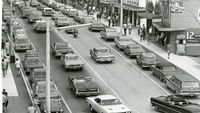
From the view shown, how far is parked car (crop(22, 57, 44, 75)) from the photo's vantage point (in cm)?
4412

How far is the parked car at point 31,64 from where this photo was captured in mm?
44125

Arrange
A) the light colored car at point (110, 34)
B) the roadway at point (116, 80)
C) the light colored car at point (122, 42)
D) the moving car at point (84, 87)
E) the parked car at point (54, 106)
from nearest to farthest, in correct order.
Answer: the parked car at point (54, 106) → the roadway at point (116, 80) → the moving car at point (84, 87) → the light colored car at point (122, 42) → the light colored car at point (110, 34)

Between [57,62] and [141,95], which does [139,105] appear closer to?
[141,95]

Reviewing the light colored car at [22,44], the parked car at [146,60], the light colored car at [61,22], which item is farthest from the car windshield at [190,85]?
the light colored car at [61,22]

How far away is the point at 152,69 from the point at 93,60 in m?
7.72

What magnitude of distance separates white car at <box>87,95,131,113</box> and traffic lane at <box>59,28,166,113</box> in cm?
268

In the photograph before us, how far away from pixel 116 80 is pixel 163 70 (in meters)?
3.94

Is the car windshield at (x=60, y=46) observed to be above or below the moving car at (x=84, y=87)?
above

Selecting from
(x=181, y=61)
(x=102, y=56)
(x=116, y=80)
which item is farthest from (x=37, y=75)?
(x=181, y=61)

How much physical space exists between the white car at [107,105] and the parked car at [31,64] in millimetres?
12042

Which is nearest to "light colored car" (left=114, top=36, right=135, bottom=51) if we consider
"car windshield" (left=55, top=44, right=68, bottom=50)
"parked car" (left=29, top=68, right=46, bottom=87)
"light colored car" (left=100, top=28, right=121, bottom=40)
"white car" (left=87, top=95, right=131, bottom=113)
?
"light colored car" (left=100, top=28, right=121, bottom=40)

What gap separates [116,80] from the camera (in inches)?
1682

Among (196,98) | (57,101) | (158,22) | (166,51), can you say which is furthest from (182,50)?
(57,101)

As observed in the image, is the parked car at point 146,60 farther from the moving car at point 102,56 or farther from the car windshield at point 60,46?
the car windshield at point 60,46
